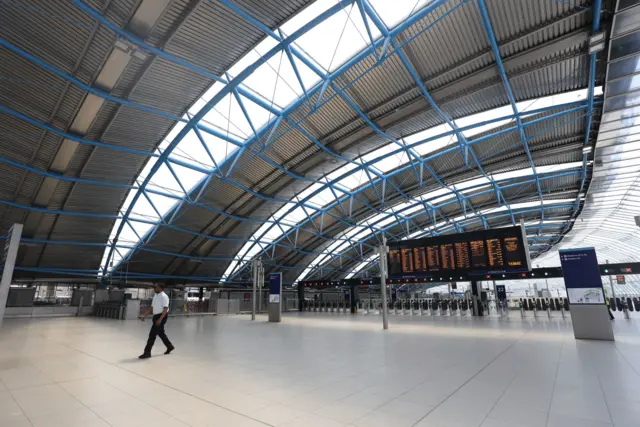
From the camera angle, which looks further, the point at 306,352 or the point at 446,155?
the point at 446,155

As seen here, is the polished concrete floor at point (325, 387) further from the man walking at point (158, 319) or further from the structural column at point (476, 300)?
the structural column at point (476, 300)

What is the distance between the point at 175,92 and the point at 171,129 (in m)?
3.21

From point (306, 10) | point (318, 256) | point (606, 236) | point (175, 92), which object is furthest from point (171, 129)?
point (606, 236)

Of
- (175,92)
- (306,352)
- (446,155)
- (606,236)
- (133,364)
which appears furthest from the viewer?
(606,236)

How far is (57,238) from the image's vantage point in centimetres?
2642

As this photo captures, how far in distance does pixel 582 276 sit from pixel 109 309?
111 ft

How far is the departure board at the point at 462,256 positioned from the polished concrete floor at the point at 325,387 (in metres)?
8.46

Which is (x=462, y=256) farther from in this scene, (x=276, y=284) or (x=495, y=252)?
(x=276, y=284)

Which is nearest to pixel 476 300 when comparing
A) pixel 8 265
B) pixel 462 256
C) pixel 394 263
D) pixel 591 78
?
pixel 462 256

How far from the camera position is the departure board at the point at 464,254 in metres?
17.2

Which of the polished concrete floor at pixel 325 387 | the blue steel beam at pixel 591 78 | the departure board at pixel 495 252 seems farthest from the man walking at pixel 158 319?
the blue steel beam at pixel 591 78

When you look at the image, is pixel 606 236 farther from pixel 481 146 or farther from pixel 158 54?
pixel 158 54

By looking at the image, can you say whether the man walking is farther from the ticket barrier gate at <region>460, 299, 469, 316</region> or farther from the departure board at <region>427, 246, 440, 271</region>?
the ticket barrier gate at <region>460, 299, 469, 316</region>

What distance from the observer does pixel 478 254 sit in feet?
A: 59.2
